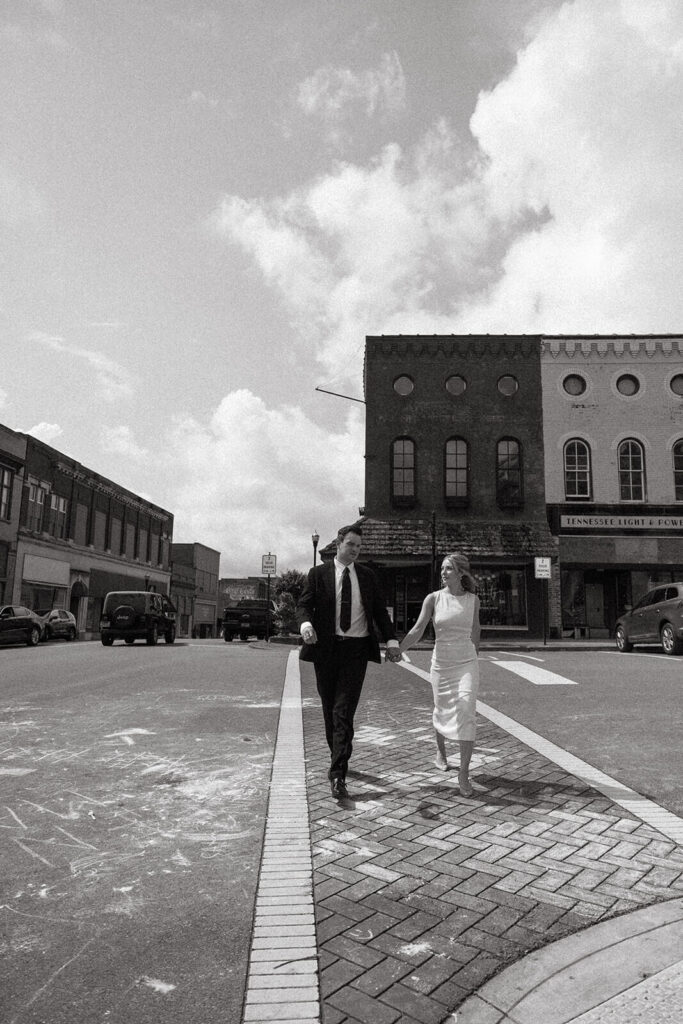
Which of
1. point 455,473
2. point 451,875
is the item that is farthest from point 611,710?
point 455,473

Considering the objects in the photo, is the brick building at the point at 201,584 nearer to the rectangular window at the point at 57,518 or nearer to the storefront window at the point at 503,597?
the rectangular window at the point at 57,518

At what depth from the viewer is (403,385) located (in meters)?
30.2

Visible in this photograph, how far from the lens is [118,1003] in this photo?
237 cm

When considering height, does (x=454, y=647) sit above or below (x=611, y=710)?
above

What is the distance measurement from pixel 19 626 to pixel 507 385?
20353mm

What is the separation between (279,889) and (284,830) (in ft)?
2.74

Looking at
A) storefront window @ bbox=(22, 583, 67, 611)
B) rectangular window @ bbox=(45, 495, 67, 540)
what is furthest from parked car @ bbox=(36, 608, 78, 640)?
rectangular window @ bbox=(45, 495, 67, 540)

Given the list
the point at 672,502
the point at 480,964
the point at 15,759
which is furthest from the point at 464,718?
the point at 672,502

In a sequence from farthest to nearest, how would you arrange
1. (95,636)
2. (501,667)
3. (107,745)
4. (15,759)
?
(95,636)
(501,667)
(107,745)
(15,759)

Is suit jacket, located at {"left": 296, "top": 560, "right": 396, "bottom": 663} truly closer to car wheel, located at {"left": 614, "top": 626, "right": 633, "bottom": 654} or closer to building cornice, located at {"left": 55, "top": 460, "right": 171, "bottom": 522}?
car wheel, located at {"left": 614, "top": 626, "right": 633, "bottom": 654}

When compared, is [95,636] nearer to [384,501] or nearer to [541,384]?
[384,501]

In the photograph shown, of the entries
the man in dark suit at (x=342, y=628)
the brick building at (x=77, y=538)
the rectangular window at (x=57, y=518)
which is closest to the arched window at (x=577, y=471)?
the man in dark suit at (x=342, y=628)

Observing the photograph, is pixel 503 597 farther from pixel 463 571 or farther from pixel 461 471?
pixel 463 571

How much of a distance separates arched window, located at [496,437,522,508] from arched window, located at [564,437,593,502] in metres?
1.83
